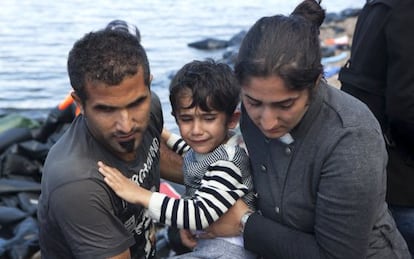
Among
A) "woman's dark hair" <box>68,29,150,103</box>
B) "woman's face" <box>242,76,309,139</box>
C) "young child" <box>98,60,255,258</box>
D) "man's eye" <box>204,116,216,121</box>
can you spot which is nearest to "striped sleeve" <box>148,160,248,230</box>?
"young child" <box>98,60,255,258</box>

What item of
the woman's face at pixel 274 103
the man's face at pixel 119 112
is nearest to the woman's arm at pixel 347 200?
the woman's face at pixel 274 103

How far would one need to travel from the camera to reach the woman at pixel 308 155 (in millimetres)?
2158

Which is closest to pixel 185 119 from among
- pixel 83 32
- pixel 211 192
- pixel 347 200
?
pixel 211 192

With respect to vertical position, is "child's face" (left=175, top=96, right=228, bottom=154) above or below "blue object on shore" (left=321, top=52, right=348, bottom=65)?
above

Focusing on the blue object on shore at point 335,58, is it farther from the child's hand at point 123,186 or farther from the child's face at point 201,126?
the child's hand at point 123,186

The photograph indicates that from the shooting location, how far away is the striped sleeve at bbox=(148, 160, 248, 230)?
8.41 ft

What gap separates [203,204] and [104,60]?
817mm

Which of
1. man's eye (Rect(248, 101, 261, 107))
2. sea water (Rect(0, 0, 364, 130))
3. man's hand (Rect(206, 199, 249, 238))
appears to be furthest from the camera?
sea water (Rect(0, 0, 364, 130))

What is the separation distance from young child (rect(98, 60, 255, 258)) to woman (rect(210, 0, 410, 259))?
0.17 m

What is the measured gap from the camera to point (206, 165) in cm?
276

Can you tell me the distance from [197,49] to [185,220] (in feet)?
48.4

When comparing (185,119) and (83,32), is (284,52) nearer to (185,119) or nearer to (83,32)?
(185,119)

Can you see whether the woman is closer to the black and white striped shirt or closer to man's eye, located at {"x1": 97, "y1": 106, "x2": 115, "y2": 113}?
the black and white striped shirt

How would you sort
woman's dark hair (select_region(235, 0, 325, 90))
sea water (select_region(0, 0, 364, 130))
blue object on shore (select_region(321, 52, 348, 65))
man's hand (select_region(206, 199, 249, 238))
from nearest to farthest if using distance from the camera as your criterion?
woman's dark hair (select_region(235, 0, 325, 90)), man's hand (select_region(206, 199, 249, 238)), sea water (select_region(0, 0, 364, 130)), blue object on shore (select_region(321, 52, 348, 65))
